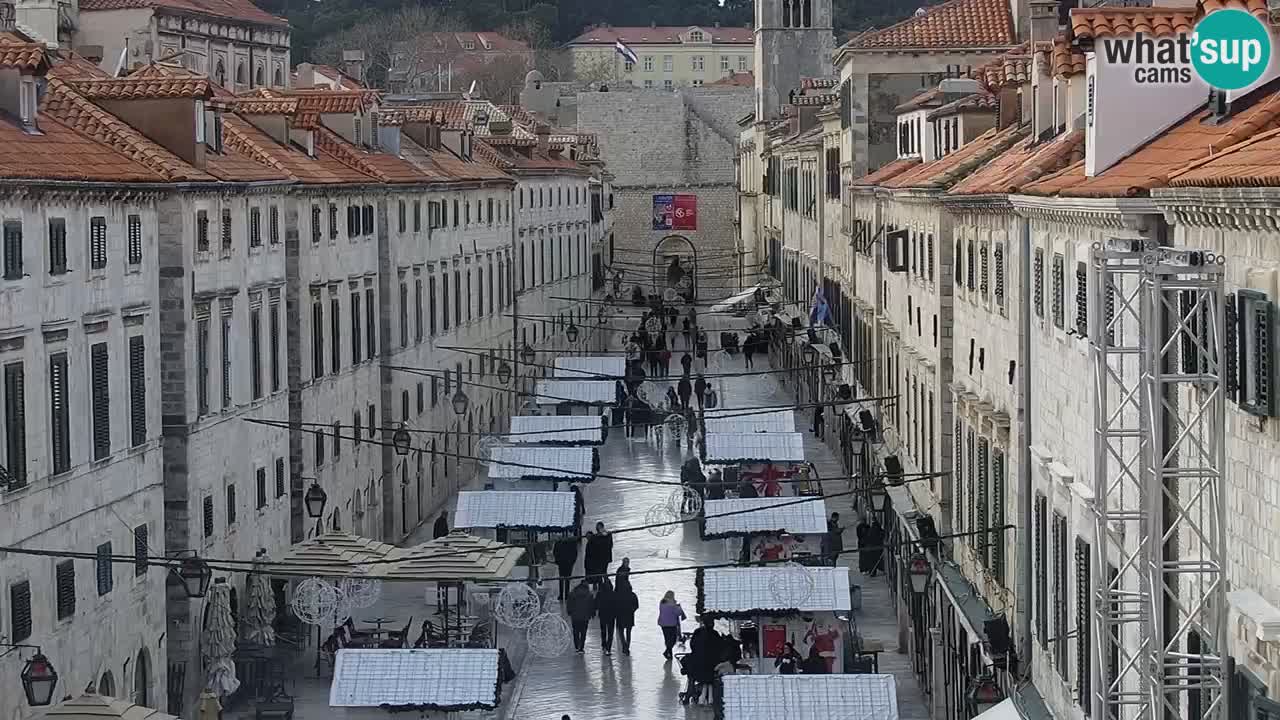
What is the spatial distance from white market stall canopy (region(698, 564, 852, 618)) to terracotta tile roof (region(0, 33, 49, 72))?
10.9m

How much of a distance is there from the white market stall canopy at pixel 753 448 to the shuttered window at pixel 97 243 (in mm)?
18473

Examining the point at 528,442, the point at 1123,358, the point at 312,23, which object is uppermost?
the point at 312,23

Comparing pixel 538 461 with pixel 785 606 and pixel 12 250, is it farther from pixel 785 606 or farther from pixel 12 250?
pixel 12 250

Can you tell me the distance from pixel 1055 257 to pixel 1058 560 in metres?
2.68

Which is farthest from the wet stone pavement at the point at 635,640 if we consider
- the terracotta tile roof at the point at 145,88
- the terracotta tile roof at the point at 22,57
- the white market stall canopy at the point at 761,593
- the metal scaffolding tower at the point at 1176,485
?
the metal scaffolding tower at the point at 1176,485

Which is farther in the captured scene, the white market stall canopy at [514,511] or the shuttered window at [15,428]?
the white market stall canopy at [514,511]

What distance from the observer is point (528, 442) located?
160ft

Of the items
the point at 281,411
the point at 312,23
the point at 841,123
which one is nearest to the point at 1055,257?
the point at 281,411

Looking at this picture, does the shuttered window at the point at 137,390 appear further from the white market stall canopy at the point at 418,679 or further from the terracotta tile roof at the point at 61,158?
the white market stall canopy at the point at 418,679

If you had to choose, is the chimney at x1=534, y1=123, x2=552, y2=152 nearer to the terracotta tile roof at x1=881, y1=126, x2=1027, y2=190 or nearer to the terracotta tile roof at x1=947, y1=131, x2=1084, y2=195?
the terracotta tile roof at x1=881, y1=126, x2=1027, y2=190

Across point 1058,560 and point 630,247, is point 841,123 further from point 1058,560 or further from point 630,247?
point 630,247

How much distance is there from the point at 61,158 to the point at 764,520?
14185 mm

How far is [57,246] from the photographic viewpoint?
27062 millimetres

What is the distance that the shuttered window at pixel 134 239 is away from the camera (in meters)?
30.0
